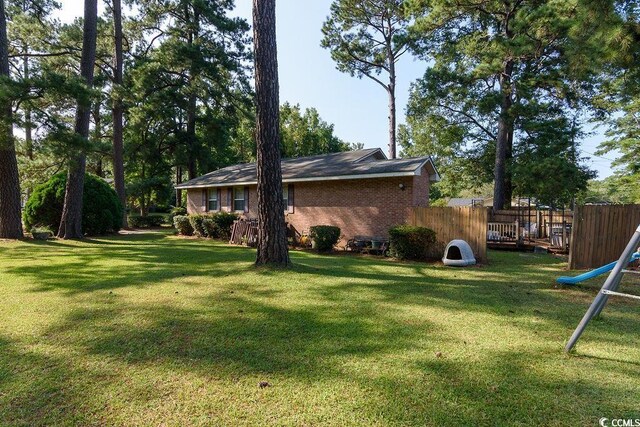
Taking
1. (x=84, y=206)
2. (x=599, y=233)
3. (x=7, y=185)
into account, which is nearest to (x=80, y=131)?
(x=7, y=185)

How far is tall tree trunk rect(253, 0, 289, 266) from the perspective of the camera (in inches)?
284

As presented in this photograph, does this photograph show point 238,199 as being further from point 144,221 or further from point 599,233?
point 599,233

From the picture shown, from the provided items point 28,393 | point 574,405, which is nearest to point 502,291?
point 574,405

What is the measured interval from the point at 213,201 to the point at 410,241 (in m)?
12.5

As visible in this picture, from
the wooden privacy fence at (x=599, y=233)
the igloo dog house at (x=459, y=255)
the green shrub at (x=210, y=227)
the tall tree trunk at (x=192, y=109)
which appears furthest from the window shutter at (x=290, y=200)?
the tall tree trunk at (x=192, y=109)

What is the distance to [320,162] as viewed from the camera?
16.7 meters

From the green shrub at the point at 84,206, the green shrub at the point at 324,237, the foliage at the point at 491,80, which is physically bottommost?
the green shrub at the point at 324,237

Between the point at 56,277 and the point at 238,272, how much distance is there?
3.65 metres

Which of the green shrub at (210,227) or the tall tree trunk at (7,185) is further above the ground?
the tall tree trunk at (7,185)

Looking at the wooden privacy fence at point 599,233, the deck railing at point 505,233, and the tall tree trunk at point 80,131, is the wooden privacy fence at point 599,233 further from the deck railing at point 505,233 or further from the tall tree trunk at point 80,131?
the tall tree trunk at point 80,131

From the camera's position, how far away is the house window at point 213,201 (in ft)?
62.0

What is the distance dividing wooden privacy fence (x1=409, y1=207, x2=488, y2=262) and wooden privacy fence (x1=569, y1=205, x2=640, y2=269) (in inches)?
83.8

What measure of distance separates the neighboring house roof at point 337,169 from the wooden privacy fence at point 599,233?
478 cm

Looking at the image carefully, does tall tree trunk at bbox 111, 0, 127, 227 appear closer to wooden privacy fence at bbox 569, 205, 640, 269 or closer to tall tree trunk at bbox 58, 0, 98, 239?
tall tree trunk at bbox 58, 0, 98, 239
